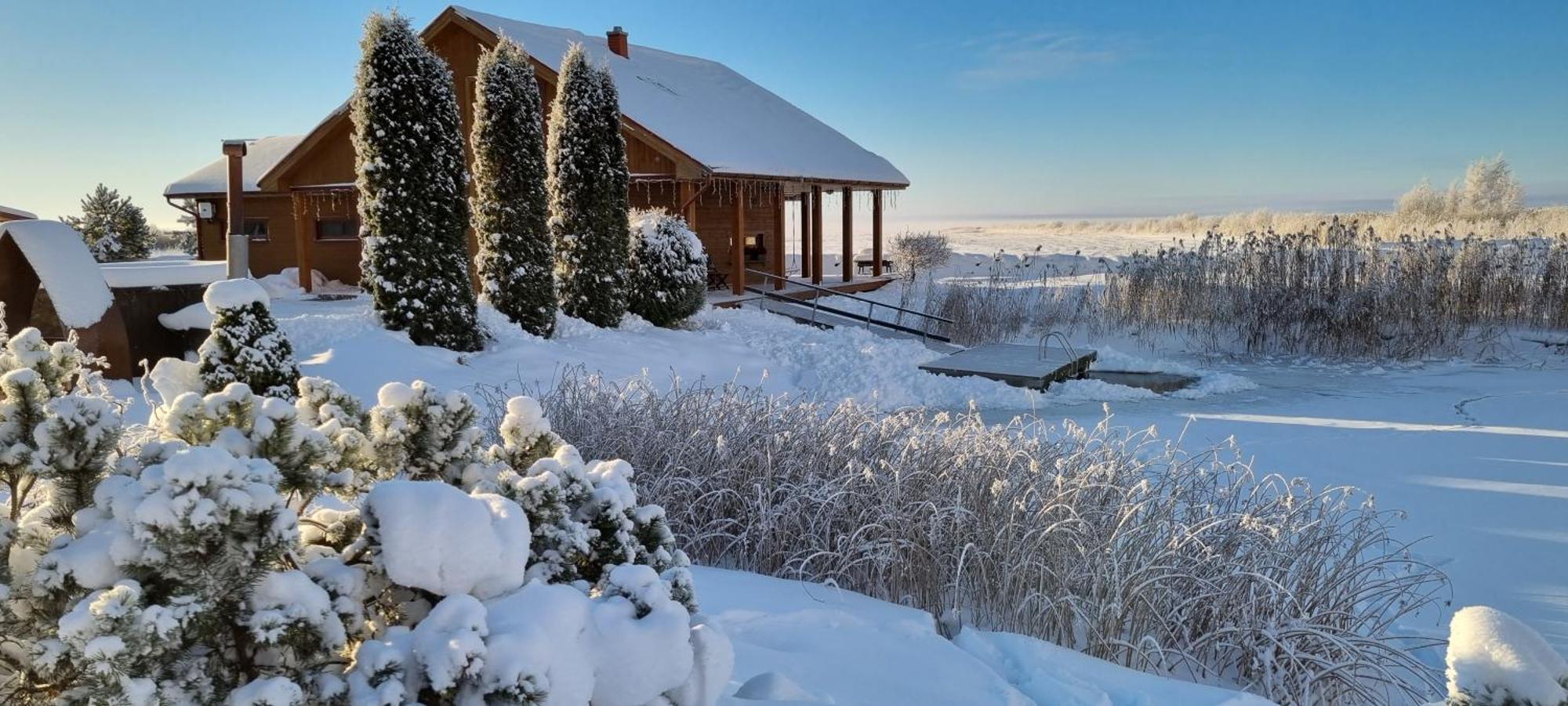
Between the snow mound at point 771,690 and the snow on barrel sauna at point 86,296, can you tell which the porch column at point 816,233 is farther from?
the snow mound at point 771,690

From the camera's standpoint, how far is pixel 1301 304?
42.6 feet

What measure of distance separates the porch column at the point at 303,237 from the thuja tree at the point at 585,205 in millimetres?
8978

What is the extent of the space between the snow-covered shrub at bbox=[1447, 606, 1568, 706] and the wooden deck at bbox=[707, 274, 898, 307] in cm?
1544

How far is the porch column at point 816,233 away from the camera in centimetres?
2052

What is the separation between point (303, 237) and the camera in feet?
63.8

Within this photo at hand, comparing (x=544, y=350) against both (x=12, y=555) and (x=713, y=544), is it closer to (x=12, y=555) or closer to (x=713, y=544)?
(x=713, y=544)

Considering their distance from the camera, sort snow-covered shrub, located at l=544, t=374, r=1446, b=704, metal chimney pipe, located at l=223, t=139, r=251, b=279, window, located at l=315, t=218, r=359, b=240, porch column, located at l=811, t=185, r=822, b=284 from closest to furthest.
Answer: snow-covered shrub, located at l=544, t=374, r=1446, b=704 → metal chimney pipe, located at l=223, t=139, r=251, b=279 → porch column, located at l=811, t=185, r=822, b=284 → window, located at l=315, t=218, r=359, b=240

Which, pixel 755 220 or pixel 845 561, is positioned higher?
pixel 755 220

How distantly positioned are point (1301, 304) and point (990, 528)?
35.3ft

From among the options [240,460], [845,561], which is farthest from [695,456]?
[240,460]

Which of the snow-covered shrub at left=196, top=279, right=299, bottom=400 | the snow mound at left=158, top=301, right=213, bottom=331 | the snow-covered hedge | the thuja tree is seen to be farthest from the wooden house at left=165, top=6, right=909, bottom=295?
the snow-covered hedge

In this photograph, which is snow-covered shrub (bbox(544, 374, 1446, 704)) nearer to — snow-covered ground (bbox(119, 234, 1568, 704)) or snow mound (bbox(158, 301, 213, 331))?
snow-covered ground (bbox(119, 234, 1568, 704))

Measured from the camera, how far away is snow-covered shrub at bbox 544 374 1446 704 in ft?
11.5

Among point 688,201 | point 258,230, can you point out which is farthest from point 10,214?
point 258,230
